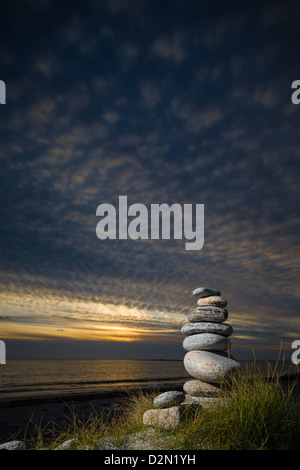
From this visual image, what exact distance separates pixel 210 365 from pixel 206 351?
80 cm

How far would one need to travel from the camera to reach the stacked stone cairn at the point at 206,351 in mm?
7359

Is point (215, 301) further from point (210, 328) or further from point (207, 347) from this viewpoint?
point (207, 347)

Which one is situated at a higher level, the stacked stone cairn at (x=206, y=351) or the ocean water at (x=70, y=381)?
the stacked stone cairn at (x=206, y=351)

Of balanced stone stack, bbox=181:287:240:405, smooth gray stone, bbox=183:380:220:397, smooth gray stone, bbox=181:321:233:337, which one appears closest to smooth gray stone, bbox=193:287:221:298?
balanced stone stack, bbox=181:287:240:405

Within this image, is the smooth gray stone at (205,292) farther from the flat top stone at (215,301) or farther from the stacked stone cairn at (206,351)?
the flat top stone at (215,301)

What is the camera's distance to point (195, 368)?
7.84 metres

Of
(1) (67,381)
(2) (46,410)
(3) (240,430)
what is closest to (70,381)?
(1) (67,381)

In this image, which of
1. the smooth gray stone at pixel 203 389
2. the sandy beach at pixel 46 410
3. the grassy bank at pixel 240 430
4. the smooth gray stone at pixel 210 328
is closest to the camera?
the grassy bank at pixel 240 430

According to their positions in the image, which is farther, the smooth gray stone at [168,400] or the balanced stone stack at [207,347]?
the balanced stone stack at [207,347]

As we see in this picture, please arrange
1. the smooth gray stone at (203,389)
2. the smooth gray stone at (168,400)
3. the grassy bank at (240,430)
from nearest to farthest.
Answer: the grassy bank at (240,430), the smooth gray stone at (168,400), the smooth gray stone at (203,389)

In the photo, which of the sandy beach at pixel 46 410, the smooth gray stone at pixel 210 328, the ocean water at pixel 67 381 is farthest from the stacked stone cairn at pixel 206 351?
the ocean water at pixel 67 381

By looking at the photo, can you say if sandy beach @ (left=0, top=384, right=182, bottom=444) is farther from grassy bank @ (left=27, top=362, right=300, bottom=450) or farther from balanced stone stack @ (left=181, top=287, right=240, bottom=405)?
grassy bank @ (left=27, top=362, right=300, bottom=450)

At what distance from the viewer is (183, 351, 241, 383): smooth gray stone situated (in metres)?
7.39
